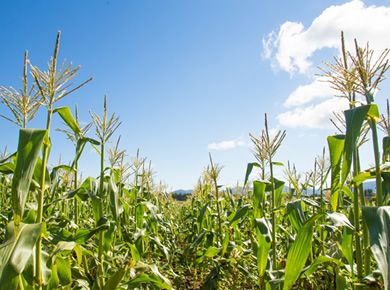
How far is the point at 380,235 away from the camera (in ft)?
4.10

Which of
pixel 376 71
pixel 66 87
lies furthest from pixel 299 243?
pixel 66 87

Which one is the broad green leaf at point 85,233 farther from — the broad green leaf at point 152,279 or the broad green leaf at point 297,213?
the broad green leaf at point 297,213

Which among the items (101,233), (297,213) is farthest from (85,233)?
(297,213)

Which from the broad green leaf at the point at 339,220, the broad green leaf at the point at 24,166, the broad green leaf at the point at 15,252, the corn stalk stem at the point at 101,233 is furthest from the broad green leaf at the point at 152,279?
the broad green leaf at the point at 339,220

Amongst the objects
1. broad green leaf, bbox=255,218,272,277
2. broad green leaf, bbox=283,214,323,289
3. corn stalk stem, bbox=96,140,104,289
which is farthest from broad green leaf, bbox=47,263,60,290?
broad green leaf, bbox=255,218,272,277

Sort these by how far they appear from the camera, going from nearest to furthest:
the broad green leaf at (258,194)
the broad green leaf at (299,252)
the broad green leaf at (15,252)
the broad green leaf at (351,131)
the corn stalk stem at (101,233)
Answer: the broad green leaf at (15,252) → the broad green leaf at (351,131) → the broad green leaf at (299,252) → the corn stalk stem at (101,233) → the broad green leaf at (258,194)

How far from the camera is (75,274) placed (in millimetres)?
2414

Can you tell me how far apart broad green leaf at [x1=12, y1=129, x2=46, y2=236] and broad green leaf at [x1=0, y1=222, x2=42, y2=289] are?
5 centimetres

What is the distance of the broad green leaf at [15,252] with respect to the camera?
1.11 meters

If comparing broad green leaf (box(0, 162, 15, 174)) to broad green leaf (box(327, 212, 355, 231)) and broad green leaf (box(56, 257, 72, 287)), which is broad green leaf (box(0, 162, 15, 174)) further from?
broad green leaf (box(327, 212, 355, 231))

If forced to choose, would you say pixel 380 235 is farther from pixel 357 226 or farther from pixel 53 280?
pixel 53 280

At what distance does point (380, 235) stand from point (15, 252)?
160 cm

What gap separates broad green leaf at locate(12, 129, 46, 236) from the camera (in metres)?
1.20

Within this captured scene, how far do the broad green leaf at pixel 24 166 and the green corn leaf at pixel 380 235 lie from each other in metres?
1.50
